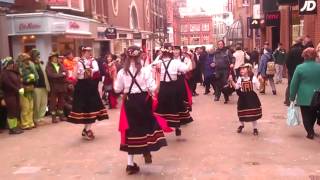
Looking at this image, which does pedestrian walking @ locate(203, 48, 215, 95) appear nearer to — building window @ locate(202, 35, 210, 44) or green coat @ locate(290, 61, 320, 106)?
green coat @ locate(290, 61, 320, 106)

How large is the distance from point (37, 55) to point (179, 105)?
433 cm

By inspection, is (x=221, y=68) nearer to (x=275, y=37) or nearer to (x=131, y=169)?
(x=131, y=169)

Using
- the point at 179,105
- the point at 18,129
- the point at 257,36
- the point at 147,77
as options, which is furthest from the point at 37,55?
the point at 257,36

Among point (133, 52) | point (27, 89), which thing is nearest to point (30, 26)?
A: point (27, 89)

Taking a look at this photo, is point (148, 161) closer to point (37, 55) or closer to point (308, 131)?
point (308, 131)

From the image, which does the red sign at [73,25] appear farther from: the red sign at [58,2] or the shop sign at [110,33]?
the shop sign at [110,33]

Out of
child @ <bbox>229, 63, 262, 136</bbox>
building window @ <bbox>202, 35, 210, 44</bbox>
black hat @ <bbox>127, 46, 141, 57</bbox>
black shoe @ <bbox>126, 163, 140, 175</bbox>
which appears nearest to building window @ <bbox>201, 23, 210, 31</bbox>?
building window @ <bbox>202, 35, 210, 44</bbox>

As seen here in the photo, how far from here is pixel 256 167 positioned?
7277mm

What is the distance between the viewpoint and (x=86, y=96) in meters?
9.91

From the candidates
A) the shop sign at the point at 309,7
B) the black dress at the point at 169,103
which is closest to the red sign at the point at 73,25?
the shop sign at the point at 309,7

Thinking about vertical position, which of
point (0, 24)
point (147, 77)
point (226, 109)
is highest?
point (0, 24)

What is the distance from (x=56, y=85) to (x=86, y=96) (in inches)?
116

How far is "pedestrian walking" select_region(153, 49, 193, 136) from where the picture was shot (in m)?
9.46

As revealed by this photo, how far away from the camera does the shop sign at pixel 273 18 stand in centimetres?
2720
